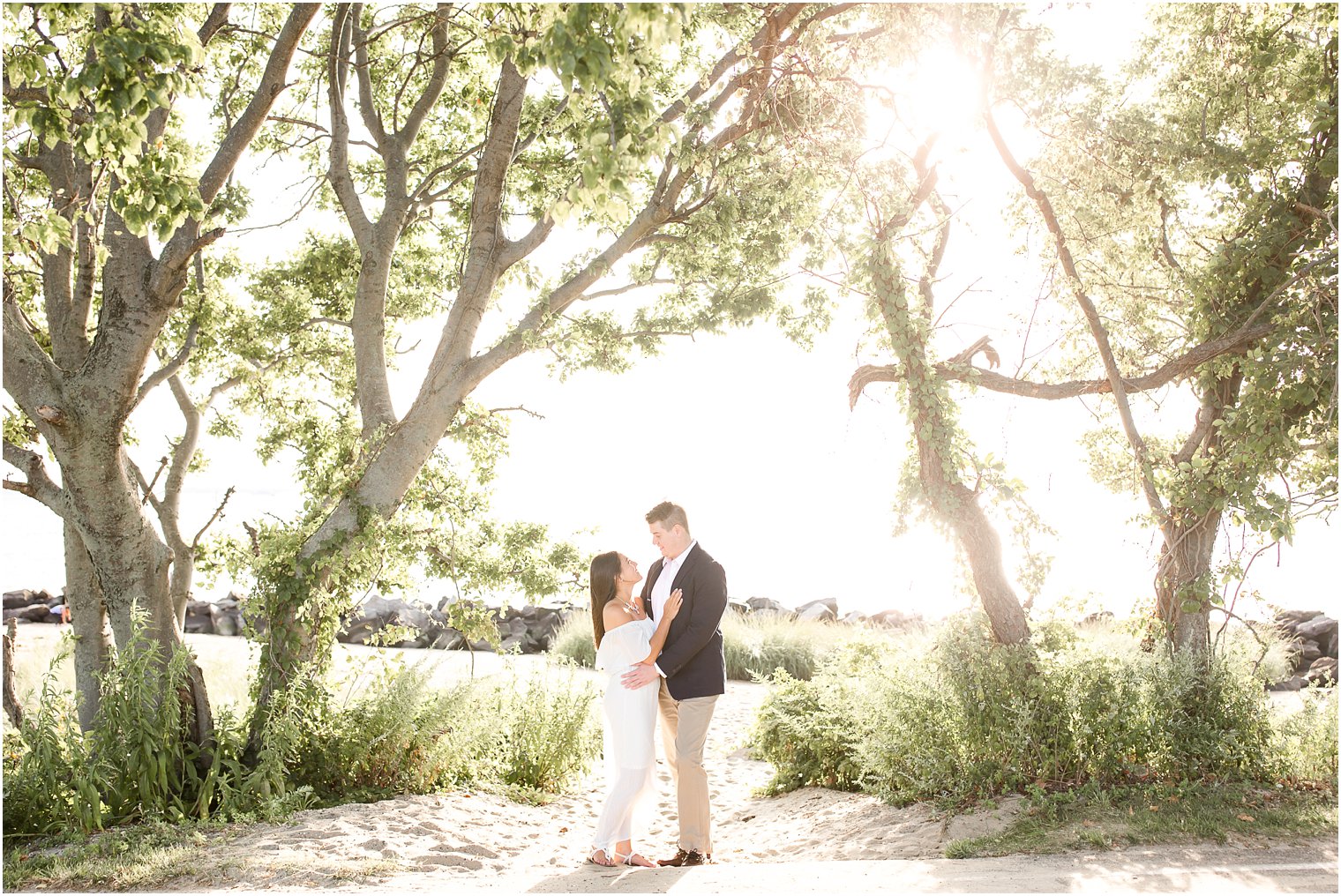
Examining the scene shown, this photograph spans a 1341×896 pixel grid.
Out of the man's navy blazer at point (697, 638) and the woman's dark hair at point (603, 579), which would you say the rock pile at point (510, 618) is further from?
the man's navy blazer at point (697, 638)

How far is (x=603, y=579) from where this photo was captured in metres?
6.03

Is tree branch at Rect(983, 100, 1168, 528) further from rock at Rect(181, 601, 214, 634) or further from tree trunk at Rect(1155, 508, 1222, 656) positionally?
rock at Rect(181, 601, 214, 634)

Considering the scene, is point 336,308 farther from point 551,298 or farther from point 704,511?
point 704,511

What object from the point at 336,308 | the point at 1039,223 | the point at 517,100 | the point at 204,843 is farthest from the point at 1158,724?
the point at 336,308

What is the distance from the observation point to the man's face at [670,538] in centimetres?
614

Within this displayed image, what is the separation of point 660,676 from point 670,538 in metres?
0.93

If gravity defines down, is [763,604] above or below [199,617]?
below

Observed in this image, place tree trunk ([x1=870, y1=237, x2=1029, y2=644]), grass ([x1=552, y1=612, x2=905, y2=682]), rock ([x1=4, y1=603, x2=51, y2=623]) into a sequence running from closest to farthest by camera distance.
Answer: tree trunk ([x1=870, y1=237, x2=1029, y2=644]) < grass ([x1=552, y1=612, x2=905, y2=682]) < rock ([x1=4, y1=603, x2=51, y2=623])

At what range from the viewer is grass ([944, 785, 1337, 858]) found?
5641 mm

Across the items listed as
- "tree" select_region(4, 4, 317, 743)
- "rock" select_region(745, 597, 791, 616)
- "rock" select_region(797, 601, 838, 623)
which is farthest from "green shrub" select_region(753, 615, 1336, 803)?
"rock" select_region(745, 597, 791, 616)

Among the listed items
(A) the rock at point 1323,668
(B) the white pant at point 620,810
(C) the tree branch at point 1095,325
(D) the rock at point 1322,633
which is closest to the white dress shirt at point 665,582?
(B) the white pant at point 620,810

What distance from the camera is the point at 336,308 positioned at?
1085cm

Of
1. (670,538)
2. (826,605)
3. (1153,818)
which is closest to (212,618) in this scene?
(826,605)

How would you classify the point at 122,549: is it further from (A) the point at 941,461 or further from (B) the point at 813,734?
(A) the point at 941,461
